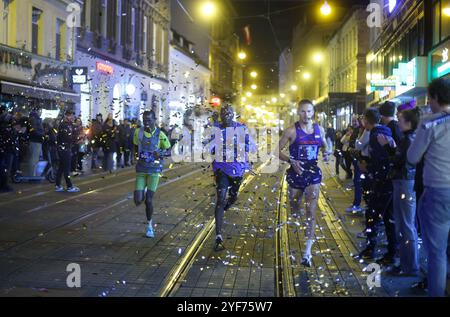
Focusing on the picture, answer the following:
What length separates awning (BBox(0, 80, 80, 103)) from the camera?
20422 millimetres

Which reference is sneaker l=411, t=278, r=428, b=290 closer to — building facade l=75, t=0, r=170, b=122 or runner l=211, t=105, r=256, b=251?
runner l=211, t=105, r=256, b=251

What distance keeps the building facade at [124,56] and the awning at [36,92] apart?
1087mm

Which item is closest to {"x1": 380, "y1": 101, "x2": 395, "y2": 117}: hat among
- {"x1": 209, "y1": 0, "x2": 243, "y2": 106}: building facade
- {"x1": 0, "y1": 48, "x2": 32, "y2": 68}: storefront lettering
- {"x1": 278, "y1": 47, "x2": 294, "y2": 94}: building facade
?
{"x1": 0, "y1": 48, "x2": 32, "y2": 68}: storefront lettering

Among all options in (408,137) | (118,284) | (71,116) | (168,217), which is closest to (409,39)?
(71,116)

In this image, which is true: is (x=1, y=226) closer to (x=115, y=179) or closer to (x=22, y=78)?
(x=115, y=179)

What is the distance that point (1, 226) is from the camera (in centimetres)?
890

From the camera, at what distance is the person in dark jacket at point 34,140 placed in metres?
15.3

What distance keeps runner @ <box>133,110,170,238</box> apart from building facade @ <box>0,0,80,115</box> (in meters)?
13.4

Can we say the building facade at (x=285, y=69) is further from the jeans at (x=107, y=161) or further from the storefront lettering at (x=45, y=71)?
the jeans at (x=107, y=161)

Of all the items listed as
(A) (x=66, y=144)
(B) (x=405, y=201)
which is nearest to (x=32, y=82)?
(A) (x=66, y=144)

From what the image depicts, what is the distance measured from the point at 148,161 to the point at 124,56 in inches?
1083

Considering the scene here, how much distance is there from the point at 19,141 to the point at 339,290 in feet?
38.8

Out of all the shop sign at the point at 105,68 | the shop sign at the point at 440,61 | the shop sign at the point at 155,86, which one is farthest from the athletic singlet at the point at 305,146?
the shop sign at the point at 155,86

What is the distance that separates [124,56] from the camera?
34.6 metres
